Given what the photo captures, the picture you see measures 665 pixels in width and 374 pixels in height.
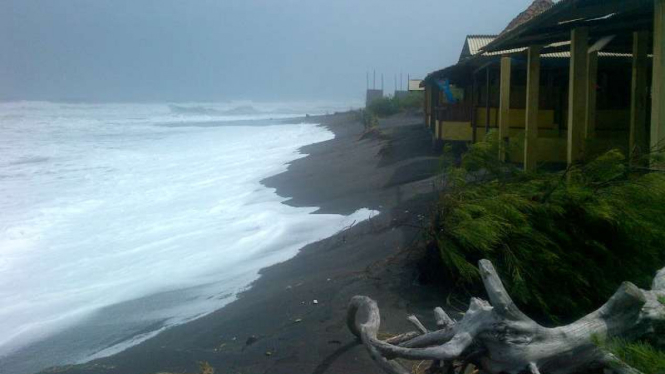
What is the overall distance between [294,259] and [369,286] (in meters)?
3.64

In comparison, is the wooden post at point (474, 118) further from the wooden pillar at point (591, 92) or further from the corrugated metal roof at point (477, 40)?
the wooden pillar at point (591, 92)

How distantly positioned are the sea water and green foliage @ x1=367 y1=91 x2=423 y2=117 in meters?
22.2

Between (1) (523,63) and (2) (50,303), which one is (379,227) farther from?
(1) (523,63)

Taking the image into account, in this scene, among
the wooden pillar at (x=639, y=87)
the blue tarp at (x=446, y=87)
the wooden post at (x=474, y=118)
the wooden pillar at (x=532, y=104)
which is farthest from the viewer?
the blue tarp at (x=446, y=87)

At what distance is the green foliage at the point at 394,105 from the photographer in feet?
171

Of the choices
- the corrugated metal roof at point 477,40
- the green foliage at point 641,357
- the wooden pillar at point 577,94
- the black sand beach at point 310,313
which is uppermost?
the corrugated metal roof at point 477,40

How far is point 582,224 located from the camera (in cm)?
602

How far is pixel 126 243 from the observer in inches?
554

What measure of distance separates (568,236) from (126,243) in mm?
10186

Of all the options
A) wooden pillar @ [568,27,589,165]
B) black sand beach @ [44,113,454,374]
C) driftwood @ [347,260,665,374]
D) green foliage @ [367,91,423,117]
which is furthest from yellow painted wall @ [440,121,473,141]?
green foliage @ [367,91,423,117]

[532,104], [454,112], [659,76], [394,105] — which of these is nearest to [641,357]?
[659,76]

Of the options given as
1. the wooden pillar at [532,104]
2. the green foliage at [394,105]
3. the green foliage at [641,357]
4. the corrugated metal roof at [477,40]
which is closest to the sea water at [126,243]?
the wooden pillar at [532,104]

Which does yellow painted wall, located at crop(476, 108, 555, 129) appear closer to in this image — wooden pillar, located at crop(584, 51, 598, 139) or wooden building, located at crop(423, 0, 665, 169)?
wooden building, located at crop(423, 0, 665, 169)

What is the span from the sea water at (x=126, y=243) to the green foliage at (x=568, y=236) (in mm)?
4214
